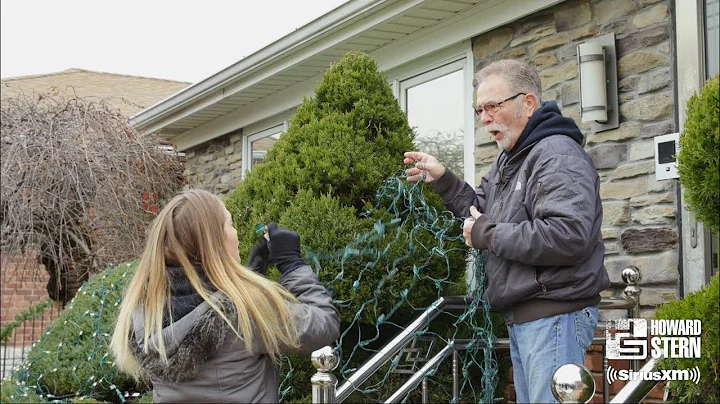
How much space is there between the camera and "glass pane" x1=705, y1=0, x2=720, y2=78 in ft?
12.5

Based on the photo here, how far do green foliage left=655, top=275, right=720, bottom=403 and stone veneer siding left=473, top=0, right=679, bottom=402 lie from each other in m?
1.15

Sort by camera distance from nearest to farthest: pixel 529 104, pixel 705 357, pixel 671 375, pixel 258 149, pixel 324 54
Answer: pixel 705 357
pixel 671 375
pixel 529 104
pixel 324 54
pixel 258 149

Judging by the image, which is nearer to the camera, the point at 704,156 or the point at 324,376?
the point at 324,376

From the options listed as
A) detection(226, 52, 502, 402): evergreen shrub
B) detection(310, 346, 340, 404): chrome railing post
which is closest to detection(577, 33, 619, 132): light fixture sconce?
detection(226, 52, 502, 402): evergreen shrub

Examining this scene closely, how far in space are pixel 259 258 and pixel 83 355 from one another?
219 cm

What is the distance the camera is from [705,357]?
102 inches

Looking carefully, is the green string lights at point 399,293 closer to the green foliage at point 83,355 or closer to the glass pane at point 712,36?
the green foliage at point 83,355

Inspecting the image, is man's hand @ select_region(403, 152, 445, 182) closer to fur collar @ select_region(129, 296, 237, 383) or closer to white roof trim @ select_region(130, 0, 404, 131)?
fur collar @ select_region(129, 296, 237, 383)

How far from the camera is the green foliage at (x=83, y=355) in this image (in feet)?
14.9

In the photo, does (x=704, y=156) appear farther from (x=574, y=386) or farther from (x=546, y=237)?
(x=574, y=386)

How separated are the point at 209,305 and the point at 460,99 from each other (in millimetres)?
3484

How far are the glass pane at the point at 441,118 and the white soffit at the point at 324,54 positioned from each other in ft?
0.86

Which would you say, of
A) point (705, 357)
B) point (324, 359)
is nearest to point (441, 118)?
point (705, 357)

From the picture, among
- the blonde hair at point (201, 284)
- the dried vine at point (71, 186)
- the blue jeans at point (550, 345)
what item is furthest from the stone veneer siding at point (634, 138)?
the dried vine at point (71, 186)
